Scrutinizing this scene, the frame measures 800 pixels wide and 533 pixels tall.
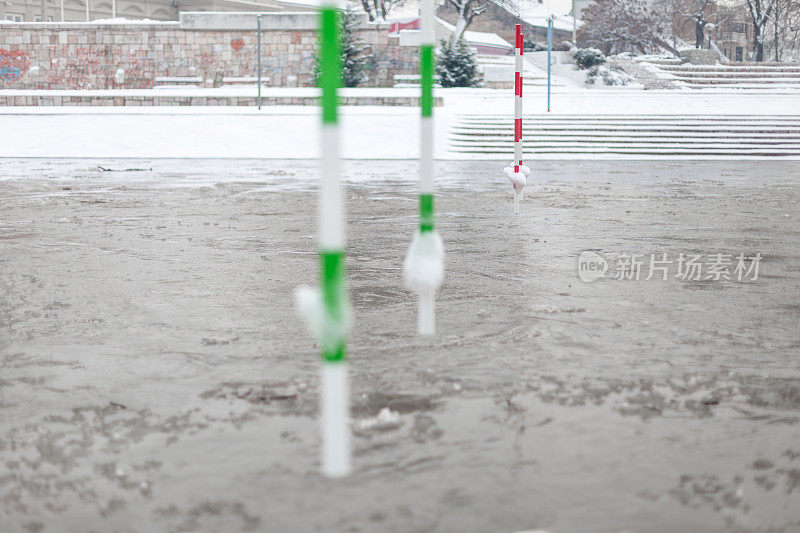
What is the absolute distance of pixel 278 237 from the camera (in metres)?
8.34

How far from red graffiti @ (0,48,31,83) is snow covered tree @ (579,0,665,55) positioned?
120 feet

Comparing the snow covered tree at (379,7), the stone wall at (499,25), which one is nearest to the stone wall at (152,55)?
the snow covered tree at (379,7)

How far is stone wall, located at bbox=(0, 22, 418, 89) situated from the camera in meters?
35.6

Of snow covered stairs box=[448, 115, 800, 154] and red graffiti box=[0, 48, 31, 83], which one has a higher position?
red graffiti box=[0, 48, 31, 83]

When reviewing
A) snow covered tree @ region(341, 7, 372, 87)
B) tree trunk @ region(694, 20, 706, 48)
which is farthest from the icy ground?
tree trunk @ region(694, 20, 706, 48)

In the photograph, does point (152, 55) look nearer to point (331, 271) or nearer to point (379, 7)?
point (379, 7)

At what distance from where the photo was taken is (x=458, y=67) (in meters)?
32.8

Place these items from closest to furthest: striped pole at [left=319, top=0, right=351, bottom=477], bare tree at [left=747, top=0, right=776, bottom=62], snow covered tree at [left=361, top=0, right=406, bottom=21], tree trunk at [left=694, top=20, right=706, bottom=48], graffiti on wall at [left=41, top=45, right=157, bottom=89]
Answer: striped pole at [left=319, top=0, right=351, bottom=477] < graffiti on wall at [left=41, top=45, right=157, bottom=89] < snow covered tree at [left=361, top=0, right=406, bottom=21] < bare tree at [left=747, top=0, right=776, bottom=62] < tree trunk at [left=694, top=20, right=706, bottom=48]

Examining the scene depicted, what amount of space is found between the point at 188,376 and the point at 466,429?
4.05 ft

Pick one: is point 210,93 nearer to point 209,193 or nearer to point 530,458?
point 209,193

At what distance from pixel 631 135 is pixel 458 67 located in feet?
36.2

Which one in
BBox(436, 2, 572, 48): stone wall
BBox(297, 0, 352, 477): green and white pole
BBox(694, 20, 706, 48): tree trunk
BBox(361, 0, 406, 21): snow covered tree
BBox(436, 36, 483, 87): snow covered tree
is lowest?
BBox(297, 0, 352, 477): green and white pole

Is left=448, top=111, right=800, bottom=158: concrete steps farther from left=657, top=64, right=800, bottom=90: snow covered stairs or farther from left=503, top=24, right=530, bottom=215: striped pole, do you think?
left=657, top=64, right=800, bottom=90: snow covered stairs

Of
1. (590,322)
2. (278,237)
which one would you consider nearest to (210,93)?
(278,237)
